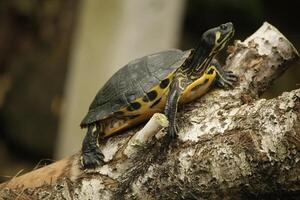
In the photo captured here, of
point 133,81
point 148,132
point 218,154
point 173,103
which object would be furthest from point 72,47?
point 218,154

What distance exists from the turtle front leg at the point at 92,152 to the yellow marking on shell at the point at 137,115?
49mm

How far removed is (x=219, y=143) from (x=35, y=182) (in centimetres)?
83

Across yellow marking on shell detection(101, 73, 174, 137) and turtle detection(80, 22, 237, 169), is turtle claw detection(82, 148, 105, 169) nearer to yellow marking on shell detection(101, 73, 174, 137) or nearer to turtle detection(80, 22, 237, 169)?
turtle detection(80, 22, 237, 169)

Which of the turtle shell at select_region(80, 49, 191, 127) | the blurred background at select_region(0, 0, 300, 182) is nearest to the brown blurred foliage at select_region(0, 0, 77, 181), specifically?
the blurred background at select_region(0, 0, 300, 182)

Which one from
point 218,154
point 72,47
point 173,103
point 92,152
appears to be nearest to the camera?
point 218,154

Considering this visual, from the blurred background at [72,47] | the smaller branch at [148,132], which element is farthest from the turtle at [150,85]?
the blurred background at [72,47]

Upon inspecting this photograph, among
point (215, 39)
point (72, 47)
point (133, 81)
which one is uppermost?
point (215, 39)

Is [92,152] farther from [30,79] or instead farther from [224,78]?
[30,79]

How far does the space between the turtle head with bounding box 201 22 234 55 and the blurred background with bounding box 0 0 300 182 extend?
4.66ft

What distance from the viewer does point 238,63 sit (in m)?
2.49

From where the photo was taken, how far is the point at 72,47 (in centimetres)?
570

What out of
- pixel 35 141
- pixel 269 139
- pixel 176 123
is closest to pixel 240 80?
pixel 176 123

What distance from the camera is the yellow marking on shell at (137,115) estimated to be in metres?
2.31

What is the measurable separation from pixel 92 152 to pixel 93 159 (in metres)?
Answer: 0.04
